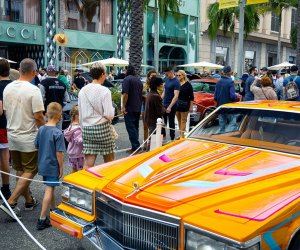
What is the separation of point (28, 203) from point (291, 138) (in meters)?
3.38

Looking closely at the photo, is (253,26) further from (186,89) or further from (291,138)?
(291,138)

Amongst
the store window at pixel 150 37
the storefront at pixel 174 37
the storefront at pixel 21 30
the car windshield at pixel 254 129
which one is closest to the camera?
the car windshield at pixel 254 129

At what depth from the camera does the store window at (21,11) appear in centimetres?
2382

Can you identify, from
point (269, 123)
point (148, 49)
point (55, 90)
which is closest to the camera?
point (269, 123)

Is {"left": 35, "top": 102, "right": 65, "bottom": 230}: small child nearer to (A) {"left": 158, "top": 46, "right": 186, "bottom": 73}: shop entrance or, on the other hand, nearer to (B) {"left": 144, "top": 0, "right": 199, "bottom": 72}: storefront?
(B) {"left": 144, "top": 0, "right": 199, "bottom": 72}: storefront

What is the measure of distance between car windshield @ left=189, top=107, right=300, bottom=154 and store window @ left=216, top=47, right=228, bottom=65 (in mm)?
38218

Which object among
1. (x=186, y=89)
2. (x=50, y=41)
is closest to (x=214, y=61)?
(x=50, y=41)

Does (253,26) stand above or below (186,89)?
above

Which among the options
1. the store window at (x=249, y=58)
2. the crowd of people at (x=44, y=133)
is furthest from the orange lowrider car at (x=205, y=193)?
the store window at (x=249, y=58)

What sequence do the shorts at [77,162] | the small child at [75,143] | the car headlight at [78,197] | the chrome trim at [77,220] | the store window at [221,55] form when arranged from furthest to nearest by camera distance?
the store window at [221,55]
the shorts at [77,162]
the small child at [75,143]
the car headlight at [78,197]
the chrome trim at [77,220]

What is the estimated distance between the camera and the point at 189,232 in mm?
2697

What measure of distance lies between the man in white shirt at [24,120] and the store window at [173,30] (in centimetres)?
3051

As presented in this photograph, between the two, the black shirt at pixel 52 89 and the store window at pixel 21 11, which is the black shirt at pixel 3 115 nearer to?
the black shirt at pixel 52 89

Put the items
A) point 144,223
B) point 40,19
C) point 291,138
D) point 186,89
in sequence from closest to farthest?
point 144,223 < point 291,138 < point 186,89 < point 40,19
